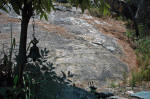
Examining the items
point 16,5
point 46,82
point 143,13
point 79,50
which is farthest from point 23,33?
point 143,13

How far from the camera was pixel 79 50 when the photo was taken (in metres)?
6.28

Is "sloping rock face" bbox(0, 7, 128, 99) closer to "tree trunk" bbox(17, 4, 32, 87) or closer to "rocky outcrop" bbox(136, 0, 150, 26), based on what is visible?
"tree trunk" bbox(17, 4, 32, 87)

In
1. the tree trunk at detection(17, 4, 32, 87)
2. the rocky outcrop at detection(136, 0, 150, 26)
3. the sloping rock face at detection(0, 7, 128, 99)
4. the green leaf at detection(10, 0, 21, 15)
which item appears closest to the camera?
the green leaf at detection(10, 0, 21, 15)

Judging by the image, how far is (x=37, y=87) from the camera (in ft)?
11.6

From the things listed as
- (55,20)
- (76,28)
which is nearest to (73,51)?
(76,28)

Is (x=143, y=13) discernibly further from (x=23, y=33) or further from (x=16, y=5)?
(x=16, y=5)

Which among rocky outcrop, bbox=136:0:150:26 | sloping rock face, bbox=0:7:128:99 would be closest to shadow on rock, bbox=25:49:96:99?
sloping rock face, bbox=0:7:128:99

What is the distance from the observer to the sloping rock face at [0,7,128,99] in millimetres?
5363

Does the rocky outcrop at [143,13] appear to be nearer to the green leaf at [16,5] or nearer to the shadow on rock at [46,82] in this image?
the shadow on rock at [46,82]

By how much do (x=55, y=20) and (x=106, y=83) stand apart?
3339 millimetres

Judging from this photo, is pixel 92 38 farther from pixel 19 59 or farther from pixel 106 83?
pixel 19 59

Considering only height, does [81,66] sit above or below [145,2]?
below

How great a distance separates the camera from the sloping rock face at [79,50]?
17.6 ft

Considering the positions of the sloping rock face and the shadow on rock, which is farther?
the sloping rock face
